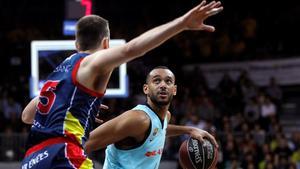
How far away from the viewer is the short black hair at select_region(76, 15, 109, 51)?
13.2 feet

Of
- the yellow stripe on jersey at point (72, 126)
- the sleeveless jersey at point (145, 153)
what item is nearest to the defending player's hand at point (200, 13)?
the yellow stripe on jersey at point (72, 126)

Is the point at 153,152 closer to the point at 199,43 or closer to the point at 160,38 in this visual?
the point at 160,38

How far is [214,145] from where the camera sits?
5.79 meters

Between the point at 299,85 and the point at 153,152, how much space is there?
12.2 meters

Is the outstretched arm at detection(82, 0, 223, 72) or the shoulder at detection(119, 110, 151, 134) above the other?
the outstretched arm at detection(82, 0, 223, 72)

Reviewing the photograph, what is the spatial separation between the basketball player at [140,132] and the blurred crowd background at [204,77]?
270 inches

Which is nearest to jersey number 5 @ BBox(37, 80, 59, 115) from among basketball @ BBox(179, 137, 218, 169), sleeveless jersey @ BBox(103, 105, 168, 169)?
sleeveless jersey @ BBox(103, 105, 168, 169)

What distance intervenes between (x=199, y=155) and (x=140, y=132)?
2.05 feet

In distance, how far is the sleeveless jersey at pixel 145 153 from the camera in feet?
17.9

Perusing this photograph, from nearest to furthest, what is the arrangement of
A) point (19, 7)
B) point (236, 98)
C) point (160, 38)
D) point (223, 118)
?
point (160, 38)
point (223, 118)
point (236, 98)
point (19, 7)

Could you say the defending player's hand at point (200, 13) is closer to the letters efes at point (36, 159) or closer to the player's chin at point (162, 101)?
the letters efes at point (36, 159)

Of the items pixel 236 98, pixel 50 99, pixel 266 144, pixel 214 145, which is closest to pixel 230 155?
pixel 266 144

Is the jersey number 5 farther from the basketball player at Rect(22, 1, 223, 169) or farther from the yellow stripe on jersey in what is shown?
the yellow stripe on jersey

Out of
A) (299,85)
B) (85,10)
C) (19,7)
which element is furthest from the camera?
(19,7)
